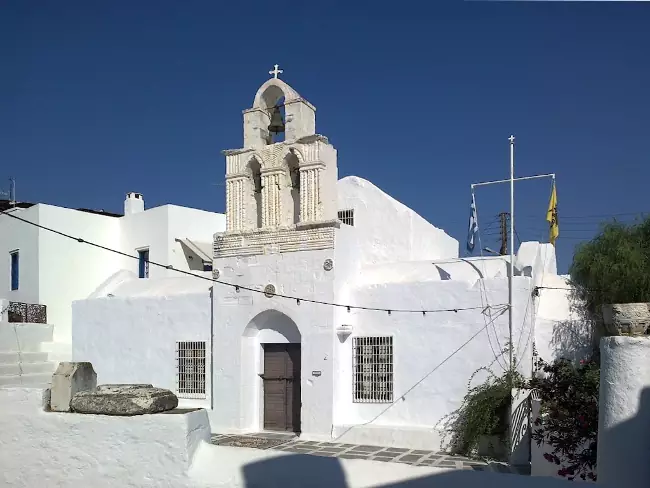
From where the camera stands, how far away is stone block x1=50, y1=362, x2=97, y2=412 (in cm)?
493

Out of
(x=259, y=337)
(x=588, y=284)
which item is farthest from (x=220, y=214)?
(x=588, y=284)

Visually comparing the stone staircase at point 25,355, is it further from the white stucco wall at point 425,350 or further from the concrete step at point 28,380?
the white stucco wall at point 425,350

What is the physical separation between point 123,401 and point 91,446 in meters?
0.45

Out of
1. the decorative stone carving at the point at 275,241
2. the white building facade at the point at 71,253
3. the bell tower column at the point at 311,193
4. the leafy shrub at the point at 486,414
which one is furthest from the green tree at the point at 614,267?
the white building facade at the point at 71,253

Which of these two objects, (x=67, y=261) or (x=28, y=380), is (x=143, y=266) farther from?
(x=28, y=380)

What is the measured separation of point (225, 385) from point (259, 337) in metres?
1.17

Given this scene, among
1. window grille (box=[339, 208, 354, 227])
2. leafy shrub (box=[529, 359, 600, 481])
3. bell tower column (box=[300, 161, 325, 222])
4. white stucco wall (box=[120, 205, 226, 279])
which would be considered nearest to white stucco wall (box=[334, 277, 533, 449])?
bell tower column (box=[300, 161, 325, 222])

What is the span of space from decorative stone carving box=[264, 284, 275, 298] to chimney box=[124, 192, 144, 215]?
10429 millimetres

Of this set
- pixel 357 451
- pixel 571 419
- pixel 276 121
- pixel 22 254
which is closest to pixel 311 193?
pixel 276 121

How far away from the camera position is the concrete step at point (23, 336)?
1752 cm

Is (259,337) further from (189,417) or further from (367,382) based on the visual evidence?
(189,417)

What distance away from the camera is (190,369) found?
44.1 feet

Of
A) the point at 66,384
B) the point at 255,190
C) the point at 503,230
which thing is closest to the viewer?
the point at 66,384

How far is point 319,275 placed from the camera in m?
11.8
